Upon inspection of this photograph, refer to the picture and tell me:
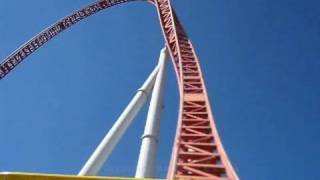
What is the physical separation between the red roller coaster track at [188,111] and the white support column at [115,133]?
974 mm

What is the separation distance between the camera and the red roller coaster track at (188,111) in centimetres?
839

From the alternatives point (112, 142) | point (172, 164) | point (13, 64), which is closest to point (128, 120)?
point (112, 142)

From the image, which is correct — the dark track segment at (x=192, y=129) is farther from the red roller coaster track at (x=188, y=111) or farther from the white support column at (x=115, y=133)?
the white support column at (x=115, y=133)

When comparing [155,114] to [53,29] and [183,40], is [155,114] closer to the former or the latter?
[183,40]

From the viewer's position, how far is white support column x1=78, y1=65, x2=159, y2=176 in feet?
31.6

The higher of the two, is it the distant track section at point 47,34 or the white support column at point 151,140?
the distant track section at point 47,34

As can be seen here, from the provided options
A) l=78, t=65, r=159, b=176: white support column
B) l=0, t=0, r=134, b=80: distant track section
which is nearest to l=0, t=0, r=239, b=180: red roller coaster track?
l=0, t=0, r=134, b=80: distant track section

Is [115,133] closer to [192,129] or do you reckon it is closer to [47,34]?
[192,129]

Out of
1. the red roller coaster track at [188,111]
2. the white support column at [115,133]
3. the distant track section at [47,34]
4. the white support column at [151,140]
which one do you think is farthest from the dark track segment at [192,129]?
the distant track section at [47,34]

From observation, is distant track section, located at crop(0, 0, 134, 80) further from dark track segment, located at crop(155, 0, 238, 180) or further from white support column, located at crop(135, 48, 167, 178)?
white support column, located at crop(135, 48, 167, 178)

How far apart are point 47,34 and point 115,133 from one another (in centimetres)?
1060

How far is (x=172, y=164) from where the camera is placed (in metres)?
8.30

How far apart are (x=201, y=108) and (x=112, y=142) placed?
2385mm

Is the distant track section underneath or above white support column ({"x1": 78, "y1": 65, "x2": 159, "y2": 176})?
above
